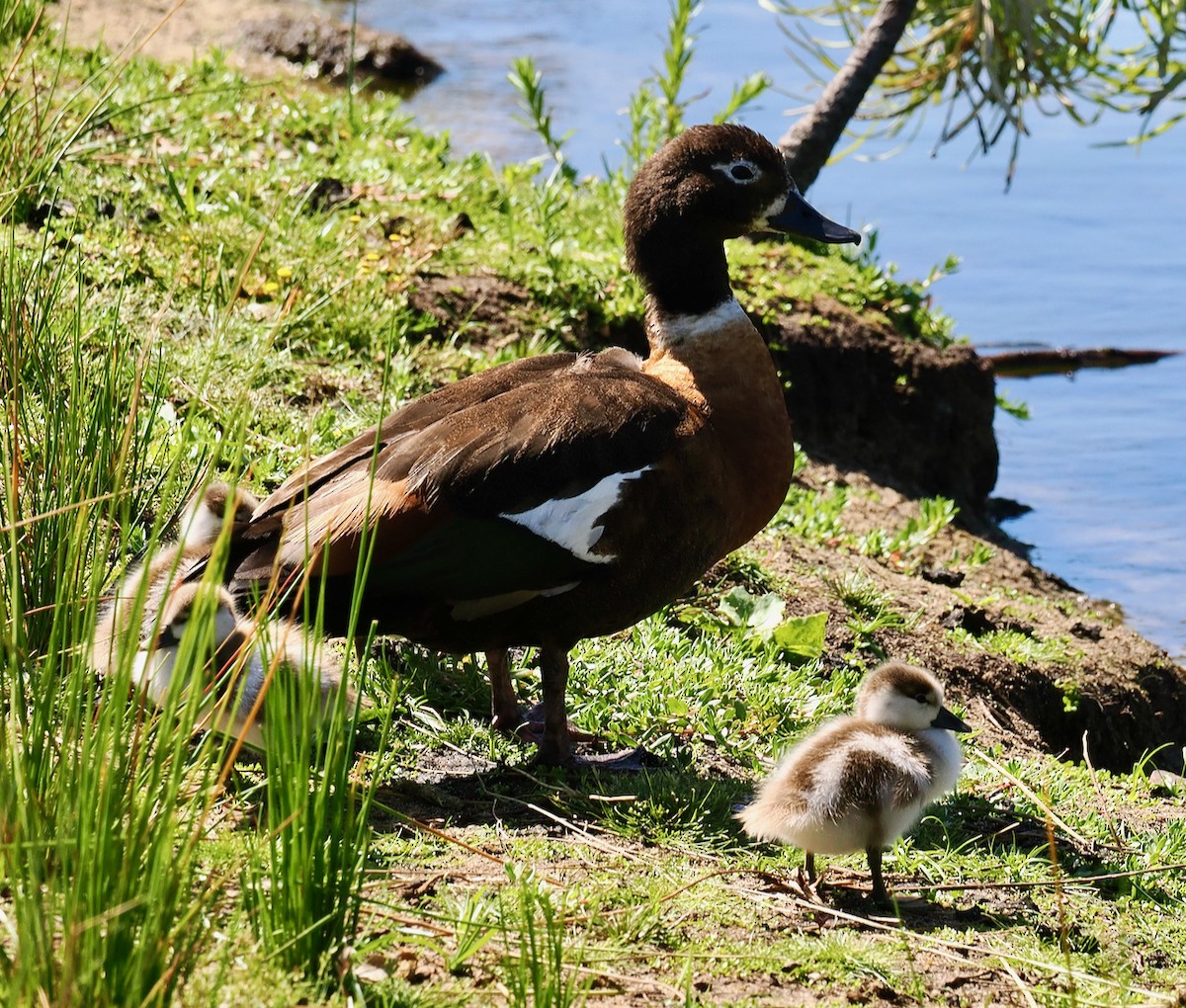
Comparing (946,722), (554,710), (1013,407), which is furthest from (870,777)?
(1013,407)

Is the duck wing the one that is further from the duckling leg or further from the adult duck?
the duckling leg

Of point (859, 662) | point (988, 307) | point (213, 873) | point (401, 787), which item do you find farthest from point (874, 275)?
point (213, 873)

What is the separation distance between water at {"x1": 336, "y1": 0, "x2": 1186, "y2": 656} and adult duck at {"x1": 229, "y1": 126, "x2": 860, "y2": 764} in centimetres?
393

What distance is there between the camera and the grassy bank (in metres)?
2.60

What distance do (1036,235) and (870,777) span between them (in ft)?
33.1

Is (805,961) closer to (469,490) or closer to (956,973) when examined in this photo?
(956,973)

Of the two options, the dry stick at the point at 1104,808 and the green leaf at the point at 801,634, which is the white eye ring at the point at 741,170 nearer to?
the green leaf at the point at 801,634

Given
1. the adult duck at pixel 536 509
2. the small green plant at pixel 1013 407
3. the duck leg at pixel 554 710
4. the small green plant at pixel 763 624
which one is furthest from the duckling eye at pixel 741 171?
the small green plant at pixel 1013 407

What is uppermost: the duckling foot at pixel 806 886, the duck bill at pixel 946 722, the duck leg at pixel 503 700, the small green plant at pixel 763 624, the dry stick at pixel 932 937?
the duck bill at pixel 946 722

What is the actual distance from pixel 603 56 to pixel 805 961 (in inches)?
600

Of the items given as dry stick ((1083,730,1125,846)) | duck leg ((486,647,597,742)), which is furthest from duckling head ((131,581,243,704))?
A: dry stick ((1083,730,1125,846))

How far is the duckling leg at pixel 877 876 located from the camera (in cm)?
371

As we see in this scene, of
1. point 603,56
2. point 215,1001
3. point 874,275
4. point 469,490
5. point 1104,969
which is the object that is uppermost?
point 603,56

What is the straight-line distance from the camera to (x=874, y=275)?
8820 millimetres
